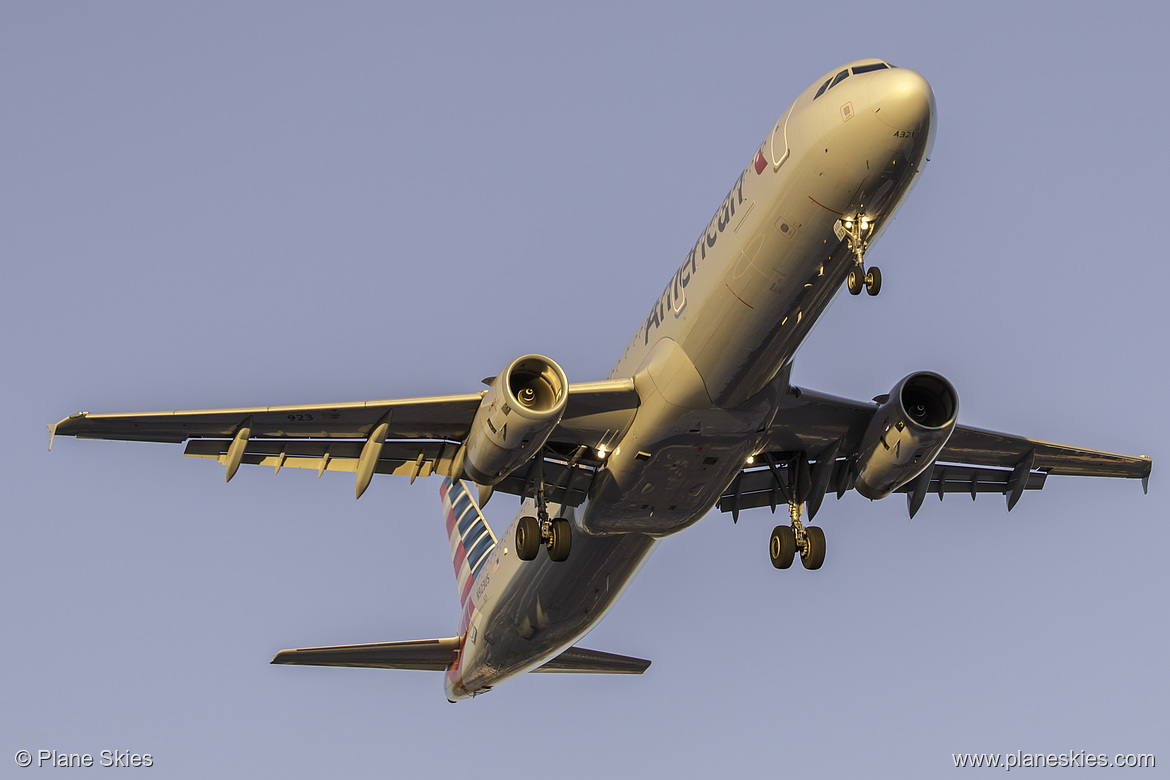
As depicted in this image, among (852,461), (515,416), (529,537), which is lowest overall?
(529,537)

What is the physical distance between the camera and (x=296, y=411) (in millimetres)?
23578

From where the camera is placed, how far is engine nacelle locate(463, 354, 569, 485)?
2219 cm

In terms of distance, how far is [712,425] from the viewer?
23.0 m

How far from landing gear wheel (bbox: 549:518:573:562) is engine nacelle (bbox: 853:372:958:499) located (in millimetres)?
6111

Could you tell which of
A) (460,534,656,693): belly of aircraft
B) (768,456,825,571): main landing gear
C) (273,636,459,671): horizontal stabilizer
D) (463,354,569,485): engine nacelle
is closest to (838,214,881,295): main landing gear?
(463,354,569,485): engine nacelle

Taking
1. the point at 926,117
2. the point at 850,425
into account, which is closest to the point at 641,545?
the point at 850,425

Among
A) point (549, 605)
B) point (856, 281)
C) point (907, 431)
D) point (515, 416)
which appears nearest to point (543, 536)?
point (549, 605)

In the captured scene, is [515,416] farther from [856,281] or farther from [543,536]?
[856,281]

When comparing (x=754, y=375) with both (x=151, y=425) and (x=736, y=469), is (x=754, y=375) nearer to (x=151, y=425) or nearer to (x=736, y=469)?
(x=736, y=469)

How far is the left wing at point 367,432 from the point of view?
76.7 feet

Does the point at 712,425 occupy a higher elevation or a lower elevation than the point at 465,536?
higher

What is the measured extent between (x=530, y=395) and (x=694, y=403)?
9.56 ft

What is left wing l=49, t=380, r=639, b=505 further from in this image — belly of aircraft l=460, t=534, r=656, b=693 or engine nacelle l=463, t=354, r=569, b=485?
belly of aircraft l=460, t=534, r=656, b=693

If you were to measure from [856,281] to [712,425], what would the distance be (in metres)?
4.12
